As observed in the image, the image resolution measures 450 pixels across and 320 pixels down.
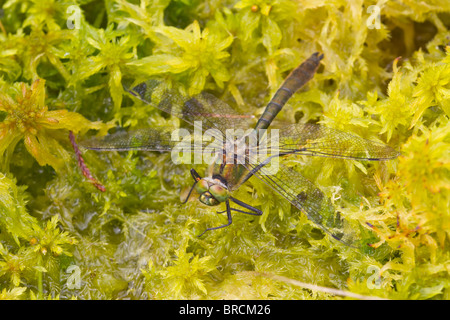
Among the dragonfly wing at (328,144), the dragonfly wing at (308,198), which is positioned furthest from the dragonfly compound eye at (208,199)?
the dragonfly wing at (328,144)

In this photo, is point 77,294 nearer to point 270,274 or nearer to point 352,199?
point 270,274

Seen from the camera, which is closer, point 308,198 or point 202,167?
point 308,198

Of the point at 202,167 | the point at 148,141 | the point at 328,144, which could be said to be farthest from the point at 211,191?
the point at 328,144

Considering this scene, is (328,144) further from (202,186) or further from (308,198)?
(202,186)

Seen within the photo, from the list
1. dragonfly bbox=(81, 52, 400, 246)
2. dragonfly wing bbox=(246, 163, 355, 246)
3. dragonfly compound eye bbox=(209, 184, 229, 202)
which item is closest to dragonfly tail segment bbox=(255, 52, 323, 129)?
dragonfly bbox=(81, 52, 400, 246)

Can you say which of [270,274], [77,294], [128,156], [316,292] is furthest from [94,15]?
[316,292]

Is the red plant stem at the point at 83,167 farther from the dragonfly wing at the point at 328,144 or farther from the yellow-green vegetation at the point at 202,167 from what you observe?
the dragonfly wing at the point at 328,144
